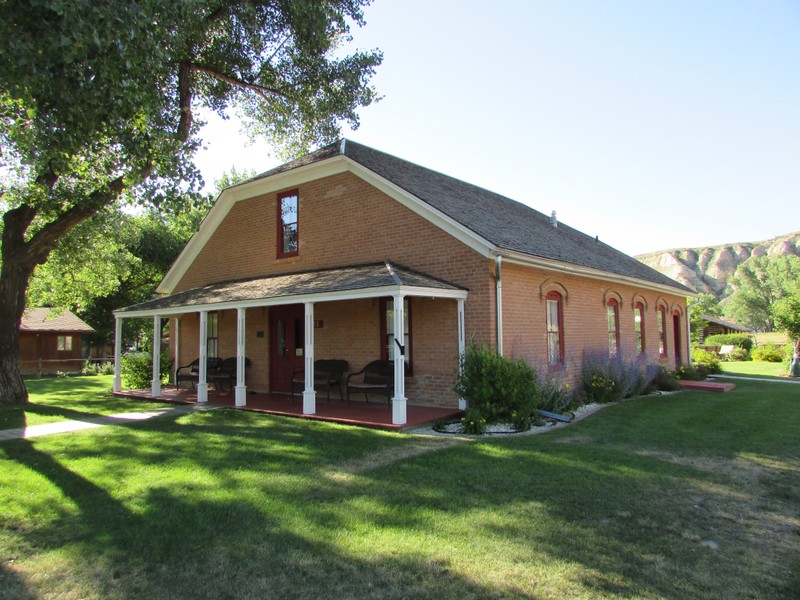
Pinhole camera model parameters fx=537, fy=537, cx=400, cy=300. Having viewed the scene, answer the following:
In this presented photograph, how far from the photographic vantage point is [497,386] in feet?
31.0

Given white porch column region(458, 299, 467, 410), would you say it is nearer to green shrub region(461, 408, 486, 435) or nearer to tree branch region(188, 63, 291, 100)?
green shrub region(461, 408, 486, 435)

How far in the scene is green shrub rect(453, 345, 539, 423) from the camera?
31.1 feet

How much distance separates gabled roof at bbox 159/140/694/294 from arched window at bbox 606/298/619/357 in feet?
3.14

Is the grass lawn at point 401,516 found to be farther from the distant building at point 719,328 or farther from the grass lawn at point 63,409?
the distant building at point 719,328

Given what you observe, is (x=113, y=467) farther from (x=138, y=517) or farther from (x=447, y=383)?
(x=447, y=383)

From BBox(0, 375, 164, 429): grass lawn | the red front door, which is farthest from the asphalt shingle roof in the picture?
BBox(0, 375, 164, 429): grass lawn

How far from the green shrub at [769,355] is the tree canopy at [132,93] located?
33143 mm

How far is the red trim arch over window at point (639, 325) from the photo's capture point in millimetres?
17234

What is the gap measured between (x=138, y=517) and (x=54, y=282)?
20737 mm

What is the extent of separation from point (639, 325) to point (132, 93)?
15.7m

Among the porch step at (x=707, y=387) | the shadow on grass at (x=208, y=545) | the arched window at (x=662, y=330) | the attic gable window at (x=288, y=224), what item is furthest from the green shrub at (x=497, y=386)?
the arched window at (x=662, y=330)

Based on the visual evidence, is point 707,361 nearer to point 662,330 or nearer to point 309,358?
point 662,330

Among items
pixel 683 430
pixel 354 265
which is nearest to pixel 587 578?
pixel 683 430

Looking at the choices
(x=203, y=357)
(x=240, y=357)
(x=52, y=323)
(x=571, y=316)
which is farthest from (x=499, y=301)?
(x=52, y=323)
